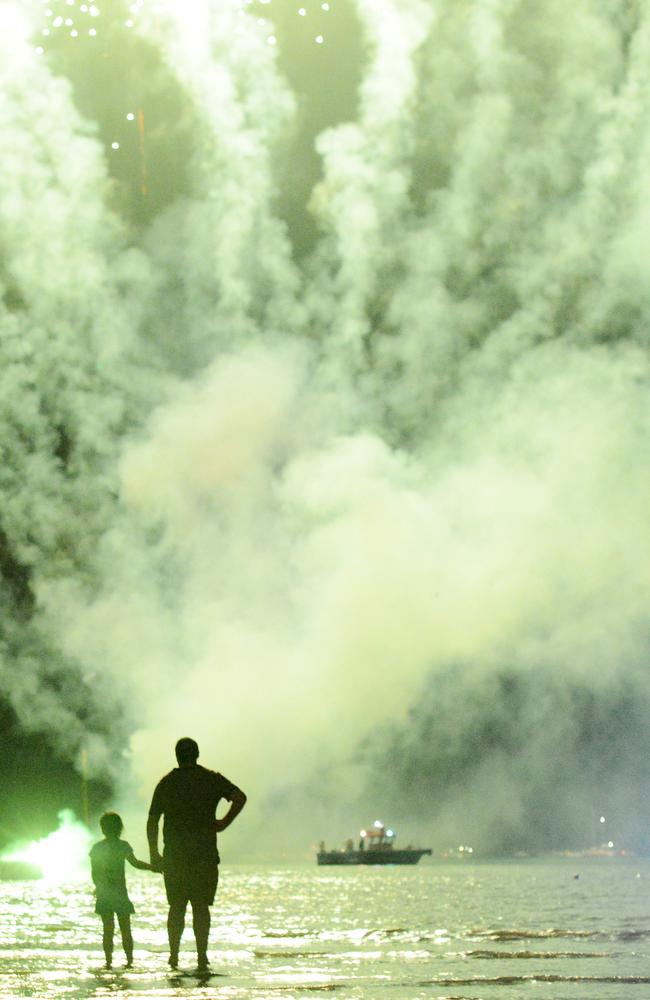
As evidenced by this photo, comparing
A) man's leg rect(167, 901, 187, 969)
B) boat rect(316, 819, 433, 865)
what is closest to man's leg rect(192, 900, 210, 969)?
man's leg rect(167, 901, 187, 969)

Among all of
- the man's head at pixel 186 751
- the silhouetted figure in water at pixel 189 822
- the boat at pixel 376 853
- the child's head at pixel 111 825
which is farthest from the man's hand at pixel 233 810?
the boat at pixel 376 853

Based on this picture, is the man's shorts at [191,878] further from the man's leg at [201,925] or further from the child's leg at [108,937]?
the child's leg at [108,937]

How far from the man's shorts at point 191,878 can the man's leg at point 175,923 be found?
0.39 feet

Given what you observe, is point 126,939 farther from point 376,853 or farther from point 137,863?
point 376,853

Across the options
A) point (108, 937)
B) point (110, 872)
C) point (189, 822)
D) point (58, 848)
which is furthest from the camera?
point (58, 848)

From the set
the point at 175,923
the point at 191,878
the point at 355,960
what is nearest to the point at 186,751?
the point at 191,878

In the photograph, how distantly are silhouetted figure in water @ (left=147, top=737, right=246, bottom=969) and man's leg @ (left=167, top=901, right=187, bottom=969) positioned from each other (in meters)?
0.25

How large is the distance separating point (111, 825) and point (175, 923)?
295 cm

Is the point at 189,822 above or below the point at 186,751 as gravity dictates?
below

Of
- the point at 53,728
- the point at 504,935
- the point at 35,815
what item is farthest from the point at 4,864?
the point at 504,935

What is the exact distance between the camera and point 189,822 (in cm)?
1069

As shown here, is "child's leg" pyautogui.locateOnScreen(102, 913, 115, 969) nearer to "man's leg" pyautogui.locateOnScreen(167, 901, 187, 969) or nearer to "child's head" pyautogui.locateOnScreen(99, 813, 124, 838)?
"child's head" pyautogui.locateOnScreen(99, 813, 124, 838)

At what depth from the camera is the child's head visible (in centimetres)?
1409

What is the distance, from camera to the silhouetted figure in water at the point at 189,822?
10695 millimetres
